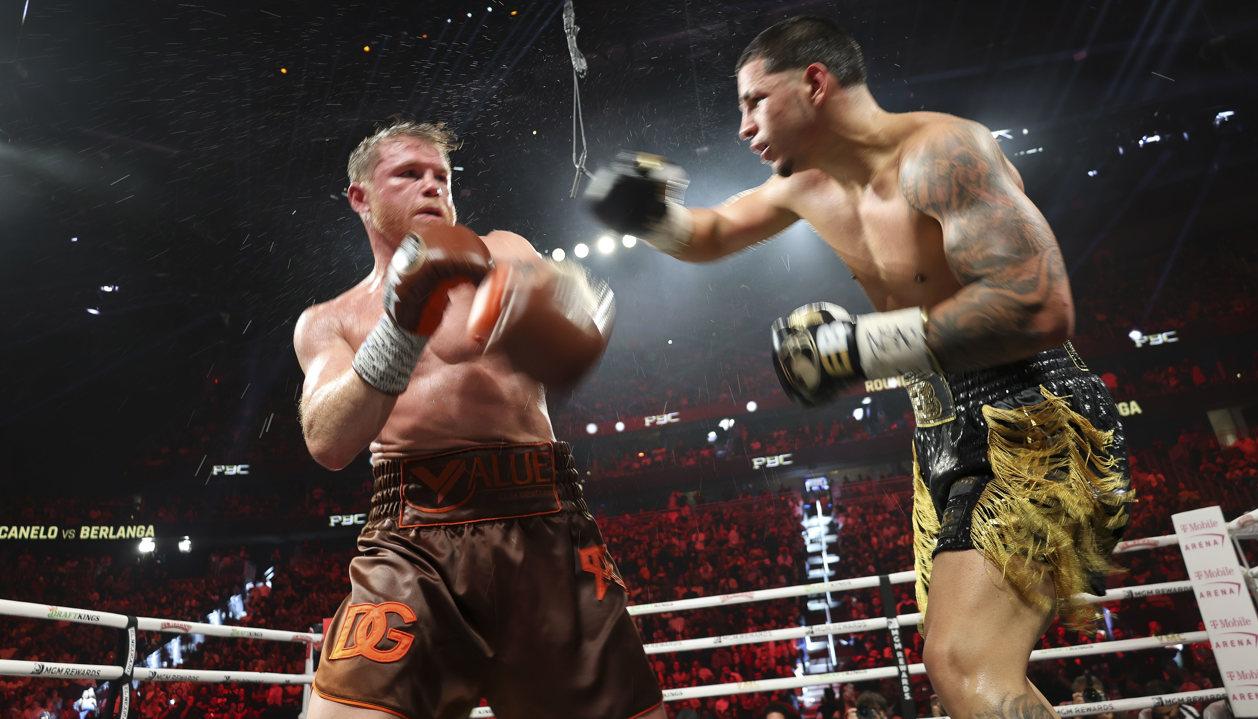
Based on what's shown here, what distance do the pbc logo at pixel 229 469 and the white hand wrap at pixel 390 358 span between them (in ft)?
51.7

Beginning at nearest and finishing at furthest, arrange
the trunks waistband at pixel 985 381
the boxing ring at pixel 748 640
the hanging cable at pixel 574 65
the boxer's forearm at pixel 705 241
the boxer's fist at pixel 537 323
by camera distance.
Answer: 1. the boxer's fist at pixel 537 323
2. the trunks waistband at pixel 985 381
3. the boxer's forearm at pixel 705 241
4. the boxing ring at pixel 748 640
5. the hanging cable at pixel 574 65

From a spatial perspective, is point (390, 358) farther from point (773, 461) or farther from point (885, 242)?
point (773, 461)

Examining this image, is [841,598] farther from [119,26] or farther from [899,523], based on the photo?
[119,26]

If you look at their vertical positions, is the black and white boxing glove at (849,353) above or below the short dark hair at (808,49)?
below

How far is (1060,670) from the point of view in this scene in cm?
742

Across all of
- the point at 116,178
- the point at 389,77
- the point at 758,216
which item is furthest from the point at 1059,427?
the point at 116,178

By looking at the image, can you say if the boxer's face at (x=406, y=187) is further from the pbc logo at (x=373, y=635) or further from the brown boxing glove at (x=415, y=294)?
the pbc logo at (x=373, y=635)

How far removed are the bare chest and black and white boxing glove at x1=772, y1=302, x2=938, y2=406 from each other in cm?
25

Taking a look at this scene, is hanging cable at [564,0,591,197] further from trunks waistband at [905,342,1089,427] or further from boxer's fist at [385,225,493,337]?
boxer's fist at [385,225,493,337]

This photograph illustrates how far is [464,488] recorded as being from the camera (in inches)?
57.6

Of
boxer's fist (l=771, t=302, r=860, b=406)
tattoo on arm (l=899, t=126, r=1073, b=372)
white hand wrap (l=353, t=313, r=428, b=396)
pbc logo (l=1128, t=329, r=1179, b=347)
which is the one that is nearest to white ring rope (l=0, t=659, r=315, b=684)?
white hand wrap (l=353, t=313, r=428, b=396)

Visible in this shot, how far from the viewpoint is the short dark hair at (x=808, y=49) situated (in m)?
1.69

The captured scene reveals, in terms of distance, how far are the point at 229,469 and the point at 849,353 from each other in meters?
16.4

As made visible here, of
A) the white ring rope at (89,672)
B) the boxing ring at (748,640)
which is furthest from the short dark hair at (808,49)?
the white ring rope at (89,672)
